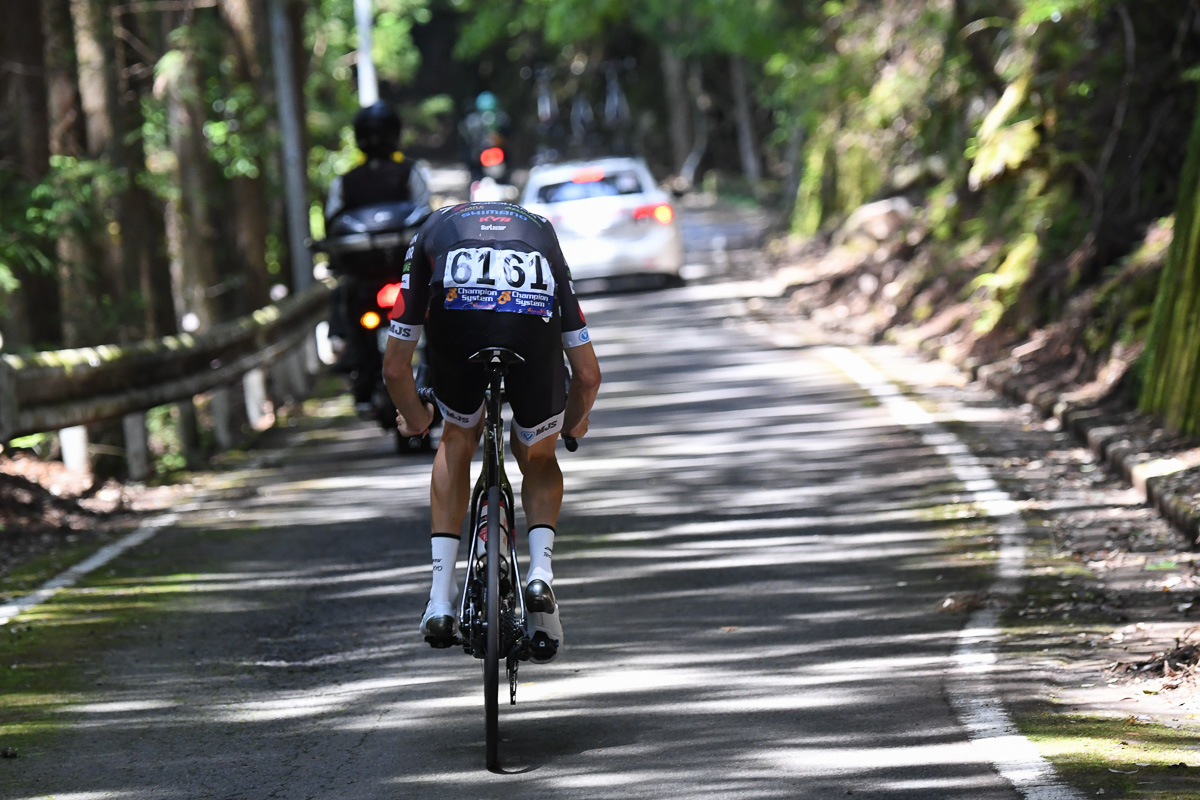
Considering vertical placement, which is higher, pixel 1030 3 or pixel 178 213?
pixel 1030 3

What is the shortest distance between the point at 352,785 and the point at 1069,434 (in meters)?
8.03

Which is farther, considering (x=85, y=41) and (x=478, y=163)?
(x=478, y=163)

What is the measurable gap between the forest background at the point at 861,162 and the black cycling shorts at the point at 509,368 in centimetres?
593

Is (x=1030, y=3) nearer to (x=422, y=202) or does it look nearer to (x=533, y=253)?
(x=422, y=202)

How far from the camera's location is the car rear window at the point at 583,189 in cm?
2406

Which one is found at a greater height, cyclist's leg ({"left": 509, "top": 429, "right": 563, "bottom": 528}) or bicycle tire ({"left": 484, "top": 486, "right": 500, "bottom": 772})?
cyclist's leg ({"left": 509, "top": 429, "right": 563, "bottom": 528})

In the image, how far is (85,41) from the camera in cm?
1930

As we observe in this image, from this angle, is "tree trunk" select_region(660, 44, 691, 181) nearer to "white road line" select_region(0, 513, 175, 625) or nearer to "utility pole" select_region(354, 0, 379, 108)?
"utility pole" select_region(354, 0, 379, 108)

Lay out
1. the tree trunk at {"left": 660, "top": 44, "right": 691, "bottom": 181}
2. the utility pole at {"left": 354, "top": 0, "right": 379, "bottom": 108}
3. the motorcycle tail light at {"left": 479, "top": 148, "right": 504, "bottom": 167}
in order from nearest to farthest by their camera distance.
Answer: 1. the utility pole at {"left": 354, "top": 0, "right": 379, "bottom": 108}
2. the motorcycle tail light at {"left": 479, "top": 148, "right": 504, "bottom": 167}
3. the tree trunk at {"left": 660, "top": 44, "right": 691, "bottom": 181}

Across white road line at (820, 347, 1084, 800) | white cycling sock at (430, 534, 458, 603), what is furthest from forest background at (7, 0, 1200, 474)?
white cycling sock at (430, 534, 458, 603)

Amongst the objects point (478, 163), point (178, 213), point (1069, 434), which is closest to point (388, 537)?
point (1069, 434)

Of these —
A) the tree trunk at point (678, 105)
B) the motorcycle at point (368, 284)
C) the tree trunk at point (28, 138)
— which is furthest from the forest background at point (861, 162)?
the tree trunk at point (678, 105)

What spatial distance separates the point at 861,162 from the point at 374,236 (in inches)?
686

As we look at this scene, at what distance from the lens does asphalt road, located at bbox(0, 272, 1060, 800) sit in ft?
18.7
